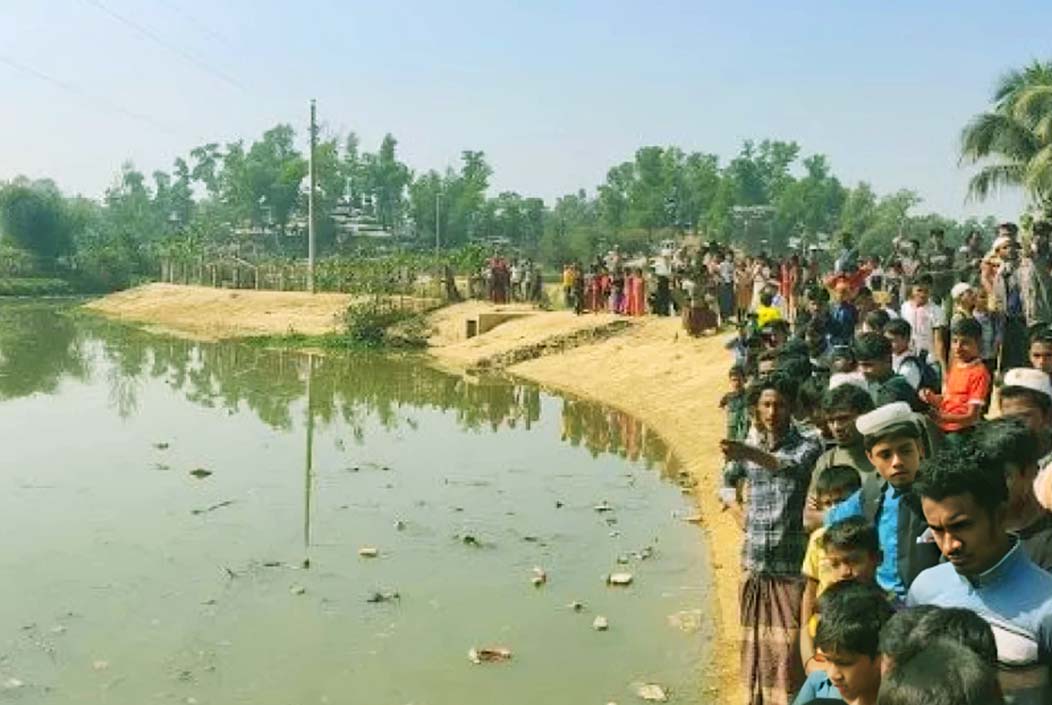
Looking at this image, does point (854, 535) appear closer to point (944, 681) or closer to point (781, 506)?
point (781, 506)

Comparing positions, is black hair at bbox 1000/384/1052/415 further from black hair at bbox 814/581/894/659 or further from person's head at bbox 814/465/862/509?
black hair at bbox 814/581/894/659

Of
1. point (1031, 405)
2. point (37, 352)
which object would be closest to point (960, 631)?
point (1031, 405)

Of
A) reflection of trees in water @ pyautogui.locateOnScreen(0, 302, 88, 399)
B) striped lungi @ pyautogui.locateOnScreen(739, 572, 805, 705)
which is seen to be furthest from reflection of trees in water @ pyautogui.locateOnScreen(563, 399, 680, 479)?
reflection of trees in water @ pyautogui.locateOnScreen(0, 302, 88, 399)

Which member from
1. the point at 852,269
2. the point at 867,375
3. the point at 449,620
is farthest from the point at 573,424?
the point at 867,375

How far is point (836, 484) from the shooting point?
4410 mm

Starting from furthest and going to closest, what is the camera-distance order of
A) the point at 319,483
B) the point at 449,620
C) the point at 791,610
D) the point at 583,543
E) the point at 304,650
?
the point at 319,483
the point at 583,543
the point at 449,620
the point at 304,650
the point at 791,610

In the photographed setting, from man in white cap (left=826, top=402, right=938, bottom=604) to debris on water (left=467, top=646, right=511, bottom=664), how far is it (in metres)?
4.01

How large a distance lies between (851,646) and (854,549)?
946 millimetres

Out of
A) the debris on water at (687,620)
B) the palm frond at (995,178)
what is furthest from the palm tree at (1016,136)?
the debris on water at (687,620)

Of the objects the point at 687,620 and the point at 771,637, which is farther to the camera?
the point at 687,620

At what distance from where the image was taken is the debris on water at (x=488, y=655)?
761 cm

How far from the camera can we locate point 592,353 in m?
23.8

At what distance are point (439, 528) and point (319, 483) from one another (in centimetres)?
273

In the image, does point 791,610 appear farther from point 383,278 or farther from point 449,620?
point 383,278
